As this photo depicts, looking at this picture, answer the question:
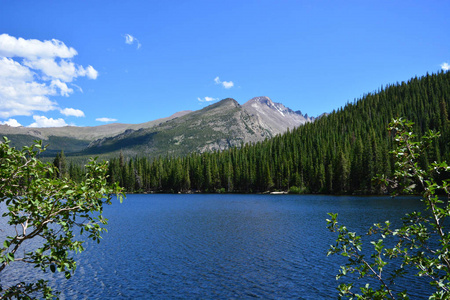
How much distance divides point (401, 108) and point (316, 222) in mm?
180003

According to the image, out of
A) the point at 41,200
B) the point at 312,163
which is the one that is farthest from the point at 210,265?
the point at 312,163

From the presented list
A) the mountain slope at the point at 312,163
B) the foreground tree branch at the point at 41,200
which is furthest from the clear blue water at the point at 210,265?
the mountain slope at the point at 312,163

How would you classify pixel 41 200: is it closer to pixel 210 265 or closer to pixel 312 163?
pixel 210 265

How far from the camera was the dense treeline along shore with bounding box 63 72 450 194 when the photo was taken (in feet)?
411

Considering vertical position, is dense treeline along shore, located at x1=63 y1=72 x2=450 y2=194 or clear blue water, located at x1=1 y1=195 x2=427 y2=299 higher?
dense treeline along shore, located at x1=63 y1=72 x2=450 y2=194

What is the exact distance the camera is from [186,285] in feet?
75.5

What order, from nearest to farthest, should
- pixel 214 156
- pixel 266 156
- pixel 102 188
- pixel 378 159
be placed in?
1. pixel 102 188
2. pixel 378 159
3. pixel 266 156
4. pixel 214 156

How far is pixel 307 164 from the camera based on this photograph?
484 ft

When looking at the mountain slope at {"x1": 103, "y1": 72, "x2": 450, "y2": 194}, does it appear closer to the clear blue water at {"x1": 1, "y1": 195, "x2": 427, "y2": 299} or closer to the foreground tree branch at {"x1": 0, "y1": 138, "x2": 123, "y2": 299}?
the clear blue water at {"x1": 1, "y1": 195, "x2": 427, "y2": 299}

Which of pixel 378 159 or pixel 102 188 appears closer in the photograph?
pixel 102 188

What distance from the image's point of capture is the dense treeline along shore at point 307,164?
12525 cm

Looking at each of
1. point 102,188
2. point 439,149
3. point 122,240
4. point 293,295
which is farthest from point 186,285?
point 439,149

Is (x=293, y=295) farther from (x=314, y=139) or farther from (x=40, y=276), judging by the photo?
(x=314, y=139)

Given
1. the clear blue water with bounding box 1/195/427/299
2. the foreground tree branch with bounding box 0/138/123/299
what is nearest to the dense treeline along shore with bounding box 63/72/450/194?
the clear blue water with bounding box 1/195/427/299
